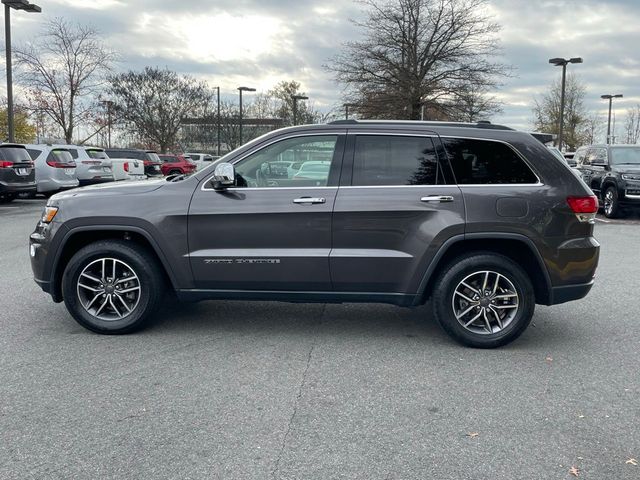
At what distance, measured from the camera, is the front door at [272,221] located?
15.6 feet

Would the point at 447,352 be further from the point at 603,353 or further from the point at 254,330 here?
the point at 254,330

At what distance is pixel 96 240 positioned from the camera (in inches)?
202

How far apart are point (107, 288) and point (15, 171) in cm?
1268

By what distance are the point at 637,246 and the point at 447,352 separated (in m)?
7.41

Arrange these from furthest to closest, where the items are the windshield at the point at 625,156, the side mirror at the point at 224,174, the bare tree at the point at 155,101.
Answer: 1. the bare tree at the point at 155,101
2. the windshield at the point at 625,156
3. the side mirror at the point at 224,174

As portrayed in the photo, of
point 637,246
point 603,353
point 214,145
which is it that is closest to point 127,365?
point 603,353

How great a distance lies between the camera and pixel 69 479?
2857 mm

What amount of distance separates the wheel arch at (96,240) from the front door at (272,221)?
0.98ft


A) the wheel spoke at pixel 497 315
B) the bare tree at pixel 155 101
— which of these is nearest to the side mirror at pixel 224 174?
the wheel spoke at pixel 497 315

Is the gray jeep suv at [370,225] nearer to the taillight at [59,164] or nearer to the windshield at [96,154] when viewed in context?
the taillight at [59,164]

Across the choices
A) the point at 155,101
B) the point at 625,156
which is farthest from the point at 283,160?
the point at 155,101

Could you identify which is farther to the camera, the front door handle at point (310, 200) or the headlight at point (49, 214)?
the headlight at point (49, 214)

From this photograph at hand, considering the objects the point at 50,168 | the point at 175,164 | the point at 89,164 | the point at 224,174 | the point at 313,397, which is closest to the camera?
the point at 313,397

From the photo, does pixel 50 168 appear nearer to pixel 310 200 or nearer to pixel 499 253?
pixel 310 200
